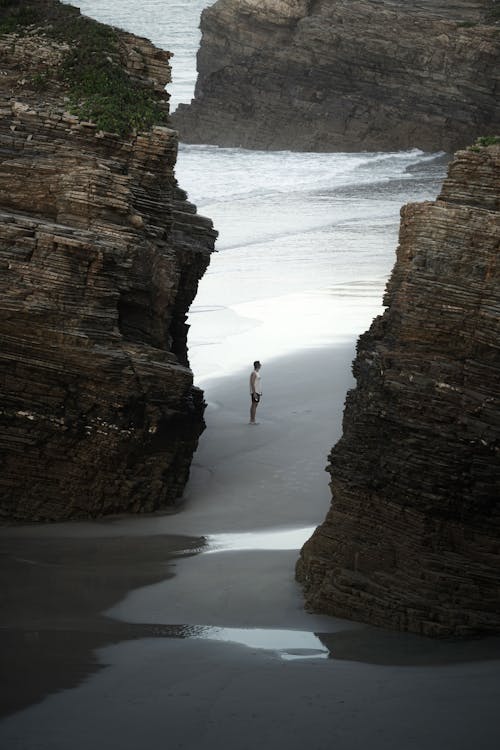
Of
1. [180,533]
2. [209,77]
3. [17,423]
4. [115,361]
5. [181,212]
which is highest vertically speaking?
[209,77]

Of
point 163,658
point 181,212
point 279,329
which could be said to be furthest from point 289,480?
point 279,329

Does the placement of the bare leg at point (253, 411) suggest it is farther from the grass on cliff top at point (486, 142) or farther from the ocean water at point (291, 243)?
the grass on cliff top at point (486, 142)

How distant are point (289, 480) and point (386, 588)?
500 centimetres

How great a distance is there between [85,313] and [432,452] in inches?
197

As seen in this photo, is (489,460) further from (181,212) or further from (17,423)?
(181,212)

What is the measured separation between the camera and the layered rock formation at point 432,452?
36.5 ft

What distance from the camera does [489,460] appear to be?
36.2 ft

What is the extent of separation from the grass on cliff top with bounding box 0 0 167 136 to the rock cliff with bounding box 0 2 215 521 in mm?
67

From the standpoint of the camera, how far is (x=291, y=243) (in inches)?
1368

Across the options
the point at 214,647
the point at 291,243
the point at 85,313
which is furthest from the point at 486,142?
the point at 291,243

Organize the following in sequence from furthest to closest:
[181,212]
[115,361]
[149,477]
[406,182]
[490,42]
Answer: [490,42], [406,182], [181,212], [149,477], [115,361]

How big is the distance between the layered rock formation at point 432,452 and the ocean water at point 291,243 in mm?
9683

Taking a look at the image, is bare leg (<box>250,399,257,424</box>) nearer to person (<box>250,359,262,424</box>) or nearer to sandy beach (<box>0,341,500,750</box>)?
person (<box>250,359,262,424</box>)

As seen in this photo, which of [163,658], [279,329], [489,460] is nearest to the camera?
[163,658]
